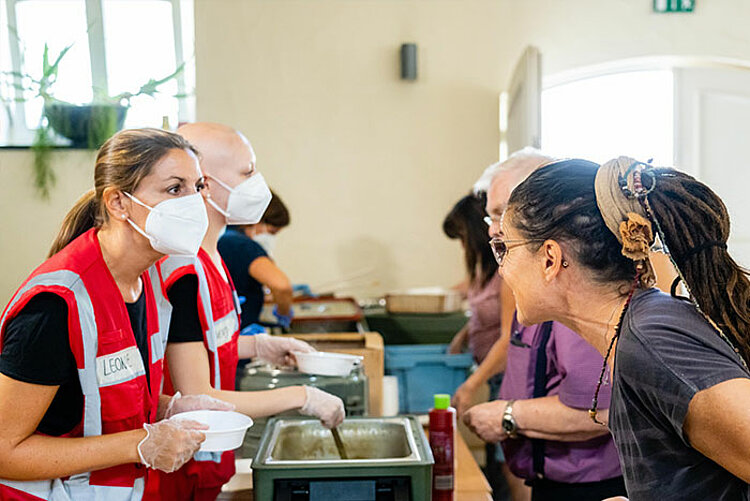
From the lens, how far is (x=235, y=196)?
2064 mm

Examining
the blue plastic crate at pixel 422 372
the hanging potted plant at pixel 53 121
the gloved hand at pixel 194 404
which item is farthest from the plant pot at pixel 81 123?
the blue plastic crate at pixel 422 372

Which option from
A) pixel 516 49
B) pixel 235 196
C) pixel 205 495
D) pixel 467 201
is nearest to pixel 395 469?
pixel 205 495

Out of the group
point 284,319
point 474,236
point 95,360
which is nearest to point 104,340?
point 95,360

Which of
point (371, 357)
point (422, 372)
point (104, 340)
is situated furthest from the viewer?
point (422, 372)

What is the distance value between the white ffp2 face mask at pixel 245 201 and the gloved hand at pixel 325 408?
56cm

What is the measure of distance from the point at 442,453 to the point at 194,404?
56 centimetres

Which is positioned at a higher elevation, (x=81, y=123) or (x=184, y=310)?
(x=81, y=123)

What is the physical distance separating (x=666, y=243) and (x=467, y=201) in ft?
6.31

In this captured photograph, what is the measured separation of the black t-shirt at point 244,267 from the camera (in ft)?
9.84

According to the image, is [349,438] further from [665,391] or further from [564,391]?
[665,391]

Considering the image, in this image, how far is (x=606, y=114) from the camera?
5.28 metres

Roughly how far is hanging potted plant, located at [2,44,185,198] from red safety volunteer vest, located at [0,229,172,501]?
356 millimetres

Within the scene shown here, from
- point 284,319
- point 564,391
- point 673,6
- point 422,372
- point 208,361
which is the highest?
point 673,6

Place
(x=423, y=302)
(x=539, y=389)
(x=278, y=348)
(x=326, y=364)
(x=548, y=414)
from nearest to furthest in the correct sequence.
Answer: (x=548, y=414)
(x=539, y=389)
(x=326, y=364)
(x=278, y=348)
(x=423, y=302)
